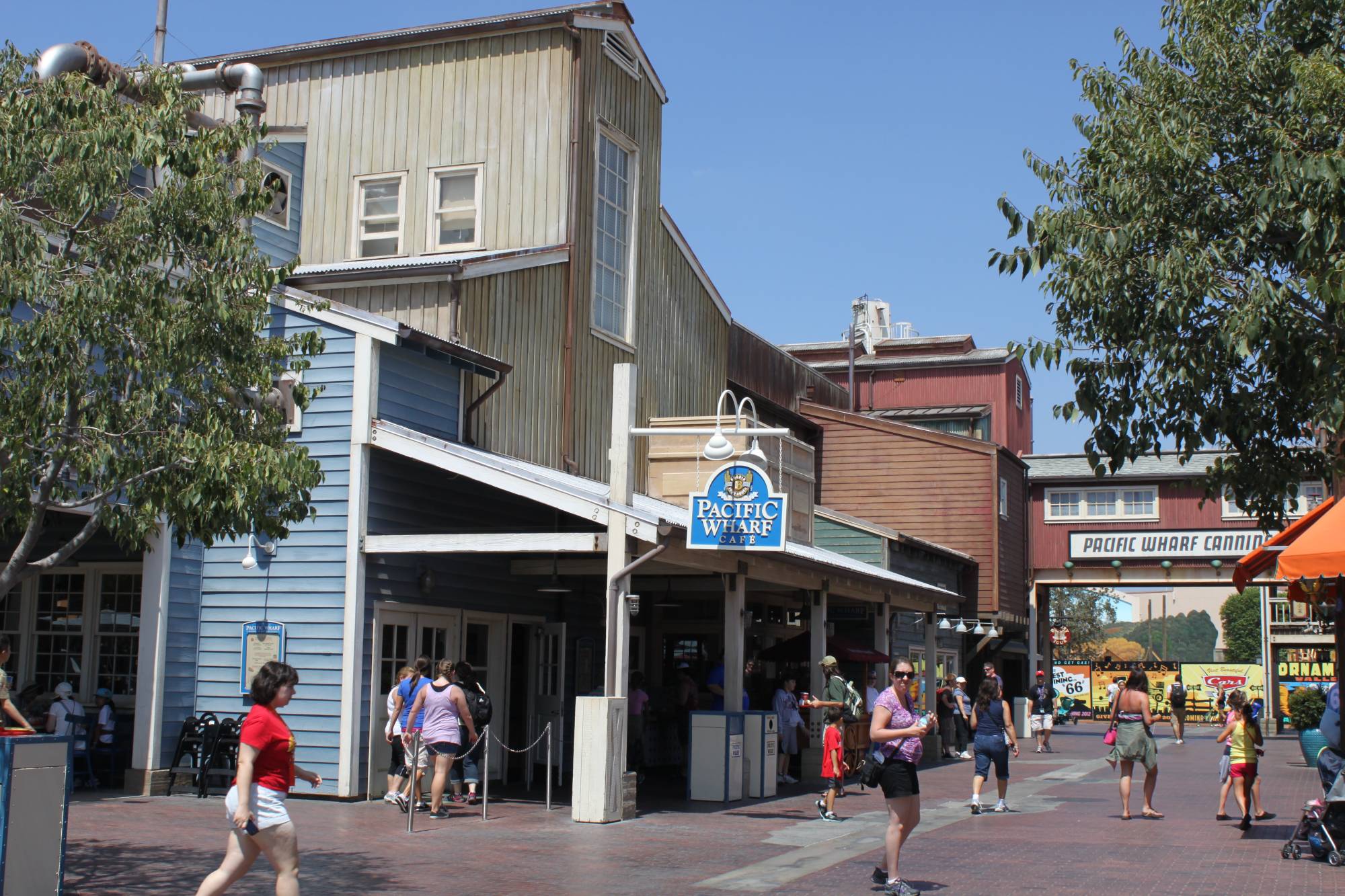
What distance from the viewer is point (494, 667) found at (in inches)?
716

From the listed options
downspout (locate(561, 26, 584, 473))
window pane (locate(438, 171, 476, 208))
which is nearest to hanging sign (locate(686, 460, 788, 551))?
downspout (locate(561, 26, 584, 473))

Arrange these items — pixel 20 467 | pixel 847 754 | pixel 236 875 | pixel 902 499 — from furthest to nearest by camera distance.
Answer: pixel 902 499 → pixel 847 754 → pixel 20 467 → pixel 236 875

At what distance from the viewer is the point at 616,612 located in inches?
574

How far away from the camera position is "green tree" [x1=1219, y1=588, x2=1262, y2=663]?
90.6 meters

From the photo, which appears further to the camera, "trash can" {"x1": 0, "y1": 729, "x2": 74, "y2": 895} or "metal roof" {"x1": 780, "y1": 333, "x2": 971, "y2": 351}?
"metal roof" {"x1": 780, "y1": 333, "x2": 971, "y2": 351}

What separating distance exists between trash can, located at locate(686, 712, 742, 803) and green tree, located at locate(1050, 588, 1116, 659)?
56.4 meters

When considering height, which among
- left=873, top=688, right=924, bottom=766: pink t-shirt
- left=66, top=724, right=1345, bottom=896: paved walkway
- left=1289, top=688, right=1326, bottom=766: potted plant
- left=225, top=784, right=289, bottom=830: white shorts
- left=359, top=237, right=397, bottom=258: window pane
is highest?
left=359, top=237, right=397, bottom=258: window pane

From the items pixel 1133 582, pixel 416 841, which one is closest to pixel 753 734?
pixel 416 841

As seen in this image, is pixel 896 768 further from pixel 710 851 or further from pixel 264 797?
pixel 264 797

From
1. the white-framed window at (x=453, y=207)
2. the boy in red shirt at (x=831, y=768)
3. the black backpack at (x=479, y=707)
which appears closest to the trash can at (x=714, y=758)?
the boy in red shirt at (x=831, y=768)

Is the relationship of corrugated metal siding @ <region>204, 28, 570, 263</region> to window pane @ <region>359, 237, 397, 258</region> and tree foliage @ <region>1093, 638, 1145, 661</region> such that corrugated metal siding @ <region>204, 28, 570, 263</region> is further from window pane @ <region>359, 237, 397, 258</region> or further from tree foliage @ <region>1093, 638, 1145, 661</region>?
tree foliage @ <region>1093, 638, 1145, 661</region>

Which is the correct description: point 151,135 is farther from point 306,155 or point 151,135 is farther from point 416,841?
point 306,155

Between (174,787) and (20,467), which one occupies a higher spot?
(20,467)

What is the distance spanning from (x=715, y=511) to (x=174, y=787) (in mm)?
7084
